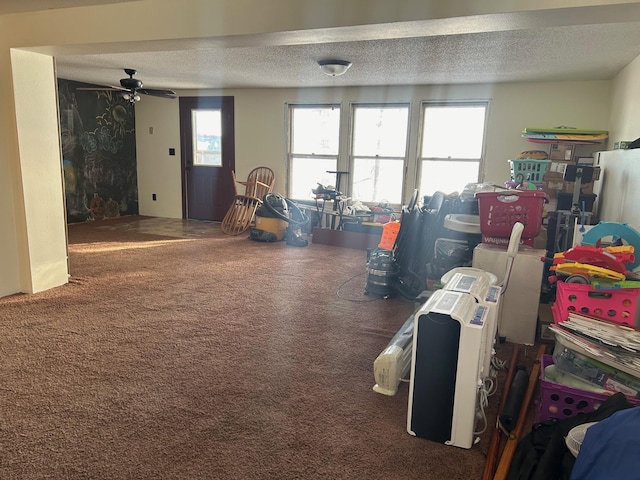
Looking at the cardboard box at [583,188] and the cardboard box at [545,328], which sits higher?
the cardboard box at [583,188]

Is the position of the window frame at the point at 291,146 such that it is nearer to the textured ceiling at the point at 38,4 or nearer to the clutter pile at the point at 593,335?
the textured ceiling at the point at 38,4

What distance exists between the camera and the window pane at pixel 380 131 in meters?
6.36

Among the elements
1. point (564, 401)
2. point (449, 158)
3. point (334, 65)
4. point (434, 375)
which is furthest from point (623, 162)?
point (449, 158)

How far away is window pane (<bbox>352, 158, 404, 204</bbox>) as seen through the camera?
651cm

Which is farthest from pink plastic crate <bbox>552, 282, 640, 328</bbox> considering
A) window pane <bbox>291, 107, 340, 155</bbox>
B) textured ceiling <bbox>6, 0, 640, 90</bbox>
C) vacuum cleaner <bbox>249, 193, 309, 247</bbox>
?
window pane <bbox>291, 107, 340, 155</bbox>

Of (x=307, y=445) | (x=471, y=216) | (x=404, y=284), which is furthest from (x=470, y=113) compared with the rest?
(x=307, y=445)

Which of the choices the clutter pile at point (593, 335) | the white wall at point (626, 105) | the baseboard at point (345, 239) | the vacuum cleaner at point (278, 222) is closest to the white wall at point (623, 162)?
the white wall at point (626, 105)

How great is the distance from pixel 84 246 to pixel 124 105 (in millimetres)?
3387

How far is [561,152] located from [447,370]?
13.8 ft

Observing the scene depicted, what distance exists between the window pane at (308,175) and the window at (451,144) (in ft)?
4.71

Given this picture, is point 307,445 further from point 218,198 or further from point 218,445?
point 218,198

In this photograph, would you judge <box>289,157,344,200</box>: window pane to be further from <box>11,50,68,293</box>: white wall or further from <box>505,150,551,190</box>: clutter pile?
<box>11,50,68,293</box>: white wall

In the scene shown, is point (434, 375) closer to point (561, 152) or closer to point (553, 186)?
point (553, 186)

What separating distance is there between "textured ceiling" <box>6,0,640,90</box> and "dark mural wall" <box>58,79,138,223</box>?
1.71 ft
